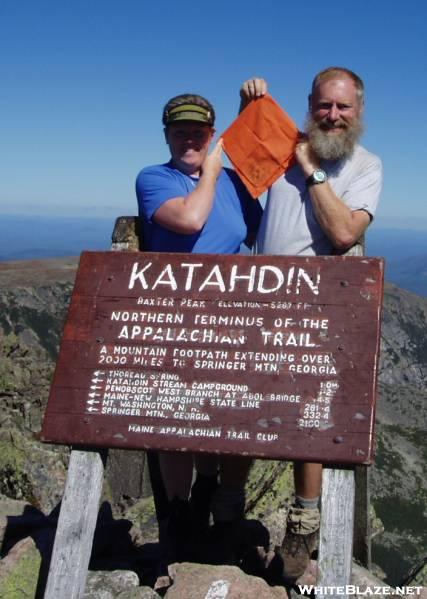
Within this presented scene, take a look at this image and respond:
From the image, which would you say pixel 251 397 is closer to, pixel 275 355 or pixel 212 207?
→ pixel 275 355

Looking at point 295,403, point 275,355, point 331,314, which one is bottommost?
point 295,403

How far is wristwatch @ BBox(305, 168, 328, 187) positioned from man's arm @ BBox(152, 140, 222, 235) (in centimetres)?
93

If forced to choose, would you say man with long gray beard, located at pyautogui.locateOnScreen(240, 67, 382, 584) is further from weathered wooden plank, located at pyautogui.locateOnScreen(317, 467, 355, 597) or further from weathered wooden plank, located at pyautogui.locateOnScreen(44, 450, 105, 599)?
weathered wooden plank, located at pyautogui.locateOnScreen(44, 450, 105, 599)

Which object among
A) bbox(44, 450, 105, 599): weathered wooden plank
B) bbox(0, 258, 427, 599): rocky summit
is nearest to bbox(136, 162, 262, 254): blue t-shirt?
bbox(44, 450, 105, 599): weathered wooden plank

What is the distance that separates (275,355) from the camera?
18.7ft

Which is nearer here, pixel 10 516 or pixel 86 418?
pixel 86 418

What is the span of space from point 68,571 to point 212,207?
3.69 metres

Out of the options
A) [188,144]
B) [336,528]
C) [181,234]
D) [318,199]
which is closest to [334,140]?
[318,199]

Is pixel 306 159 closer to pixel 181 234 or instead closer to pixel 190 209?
pixel 190 209

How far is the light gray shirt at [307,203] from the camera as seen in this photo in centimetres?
653

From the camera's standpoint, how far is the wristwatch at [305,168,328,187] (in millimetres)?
6375

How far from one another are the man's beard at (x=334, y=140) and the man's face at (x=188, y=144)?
109 centimetres

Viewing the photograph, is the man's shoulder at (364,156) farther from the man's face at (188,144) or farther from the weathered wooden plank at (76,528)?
the weathered wooden plank at (76,528)

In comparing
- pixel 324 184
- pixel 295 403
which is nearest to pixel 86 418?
pixel 295 403
